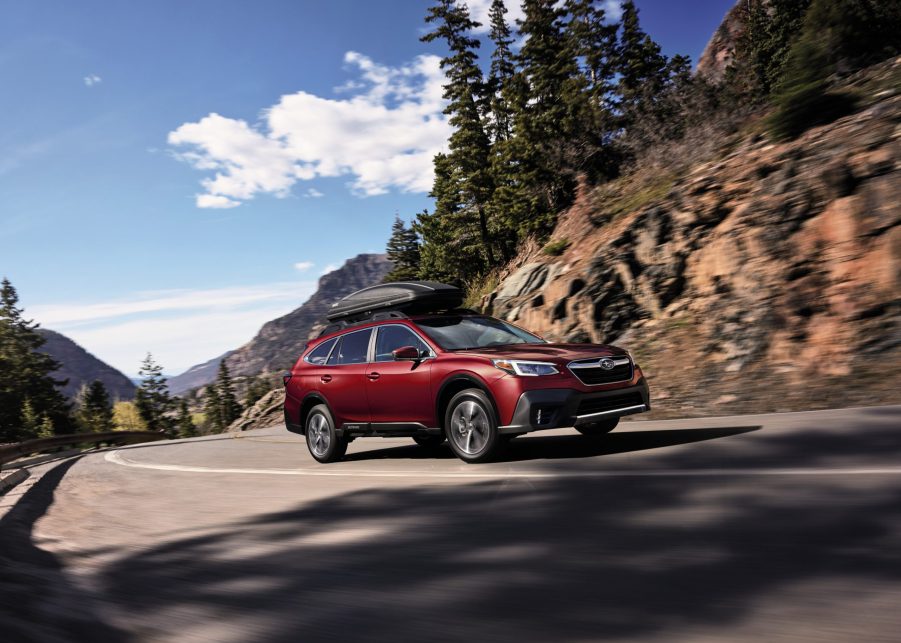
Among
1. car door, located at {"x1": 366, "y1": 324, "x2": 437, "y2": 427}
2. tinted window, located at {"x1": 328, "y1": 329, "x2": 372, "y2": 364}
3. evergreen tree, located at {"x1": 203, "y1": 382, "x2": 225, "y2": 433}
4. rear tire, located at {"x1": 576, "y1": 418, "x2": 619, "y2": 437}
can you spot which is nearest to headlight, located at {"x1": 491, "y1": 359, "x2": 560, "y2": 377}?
car door, located at {"x1": 366, "y1": 324, "x2": 437, "y2": 427}

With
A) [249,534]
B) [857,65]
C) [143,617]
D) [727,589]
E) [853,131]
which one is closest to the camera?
[727,589]

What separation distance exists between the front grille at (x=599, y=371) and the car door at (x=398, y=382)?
1.74m

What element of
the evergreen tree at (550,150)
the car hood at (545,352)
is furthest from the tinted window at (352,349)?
the evergreen tree at (550,150)

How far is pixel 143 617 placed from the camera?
3084 millimetres

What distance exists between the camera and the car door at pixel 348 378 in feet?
27.4

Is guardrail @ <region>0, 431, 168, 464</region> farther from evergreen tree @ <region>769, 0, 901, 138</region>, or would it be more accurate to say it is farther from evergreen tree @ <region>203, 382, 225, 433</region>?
evergreen tree @ <region>203, 382, 225, 433</region>

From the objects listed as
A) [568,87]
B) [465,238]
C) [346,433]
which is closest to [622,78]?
[568,87]

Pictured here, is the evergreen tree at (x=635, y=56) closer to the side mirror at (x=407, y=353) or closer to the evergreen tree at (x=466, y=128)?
the evergreen tree at (x=466, y=128)

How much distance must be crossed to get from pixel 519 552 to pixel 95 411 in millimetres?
111622

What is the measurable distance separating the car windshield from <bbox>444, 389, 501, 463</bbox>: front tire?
735 mm

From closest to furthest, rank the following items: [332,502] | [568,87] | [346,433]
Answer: [332,502], [346,433], [568,87]

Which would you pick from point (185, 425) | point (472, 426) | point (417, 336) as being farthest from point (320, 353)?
point (185, 425)

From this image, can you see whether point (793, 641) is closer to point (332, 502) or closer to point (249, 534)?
point (249, 534)

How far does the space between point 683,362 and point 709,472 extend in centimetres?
780
